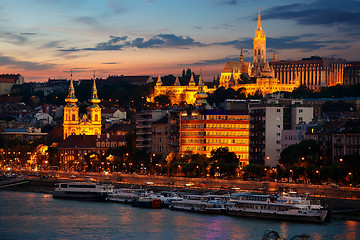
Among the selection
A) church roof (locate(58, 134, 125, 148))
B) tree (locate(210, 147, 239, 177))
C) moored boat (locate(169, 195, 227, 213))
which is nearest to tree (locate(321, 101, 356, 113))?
church roof (locate(58, 134, 125, 148))

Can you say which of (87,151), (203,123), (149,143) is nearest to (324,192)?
(203,123)

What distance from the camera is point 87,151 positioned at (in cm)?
12825

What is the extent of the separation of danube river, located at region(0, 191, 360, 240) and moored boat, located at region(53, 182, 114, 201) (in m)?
7.87

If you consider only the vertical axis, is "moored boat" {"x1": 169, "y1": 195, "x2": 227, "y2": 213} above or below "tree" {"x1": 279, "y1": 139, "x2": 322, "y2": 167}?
below

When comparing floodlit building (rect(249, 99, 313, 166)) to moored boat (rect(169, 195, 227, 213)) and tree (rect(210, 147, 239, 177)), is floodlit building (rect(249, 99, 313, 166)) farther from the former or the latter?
moored boat (rect(169, 195, 227, 213))

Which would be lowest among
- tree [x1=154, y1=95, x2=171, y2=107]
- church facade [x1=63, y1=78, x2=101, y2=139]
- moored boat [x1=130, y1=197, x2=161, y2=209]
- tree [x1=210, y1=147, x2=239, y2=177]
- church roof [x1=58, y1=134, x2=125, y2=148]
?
moored boat [x1=130, y1=197, x2=161, y2=209]

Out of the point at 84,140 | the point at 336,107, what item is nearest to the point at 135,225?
the point at 84,140

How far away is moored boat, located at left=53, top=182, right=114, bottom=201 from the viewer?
83.0 m

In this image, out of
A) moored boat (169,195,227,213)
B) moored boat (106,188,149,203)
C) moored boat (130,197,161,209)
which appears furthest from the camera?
moored boat (106,188,149,203)

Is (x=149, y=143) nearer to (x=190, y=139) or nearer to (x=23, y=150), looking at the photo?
(x=190, y=139)

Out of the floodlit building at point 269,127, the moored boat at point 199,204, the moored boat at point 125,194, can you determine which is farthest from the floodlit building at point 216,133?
the moored boat at point 199,204

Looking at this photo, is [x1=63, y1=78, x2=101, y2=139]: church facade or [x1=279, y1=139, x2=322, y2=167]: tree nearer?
[x1=279, y1=139, x2=322, y2=167]: tree

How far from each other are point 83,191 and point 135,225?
2258cm

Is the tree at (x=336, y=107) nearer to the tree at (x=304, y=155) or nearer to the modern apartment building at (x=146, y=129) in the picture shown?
the modern apartment building at (x=146, y=129)
